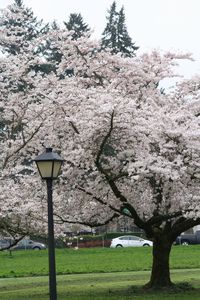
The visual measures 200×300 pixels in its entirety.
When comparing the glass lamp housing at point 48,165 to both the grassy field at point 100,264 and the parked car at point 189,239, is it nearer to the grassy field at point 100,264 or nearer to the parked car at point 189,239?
the grassy field at point 100,264

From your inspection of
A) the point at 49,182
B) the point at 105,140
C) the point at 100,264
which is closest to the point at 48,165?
the point at 49,182

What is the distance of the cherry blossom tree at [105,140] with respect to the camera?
1459 cm

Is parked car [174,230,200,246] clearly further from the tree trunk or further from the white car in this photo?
the tree trunk

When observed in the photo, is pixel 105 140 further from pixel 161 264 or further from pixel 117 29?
pixel 117 29

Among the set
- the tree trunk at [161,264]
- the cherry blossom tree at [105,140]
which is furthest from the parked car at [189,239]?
the cherry blossom tree at [105,140]

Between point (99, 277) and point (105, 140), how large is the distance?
9309mm

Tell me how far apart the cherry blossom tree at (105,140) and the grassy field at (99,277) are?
5.18 ft

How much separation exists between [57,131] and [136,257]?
17801mm

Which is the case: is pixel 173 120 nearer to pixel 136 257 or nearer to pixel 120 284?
pixel 120 284

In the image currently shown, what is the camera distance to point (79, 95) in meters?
15.2

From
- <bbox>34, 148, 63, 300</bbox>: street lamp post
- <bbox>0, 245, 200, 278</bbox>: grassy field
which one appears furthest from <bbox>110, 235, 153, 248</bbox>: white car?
<bbox>34, 148, 63, 300</bbox>: street lamp post

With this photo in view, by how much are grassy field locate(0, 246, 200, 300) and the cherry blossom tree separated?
158 centimetres

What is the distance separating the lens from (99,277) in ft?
73.6

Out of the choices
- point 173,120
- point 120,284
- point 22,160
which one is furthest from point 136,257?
point 173,120
